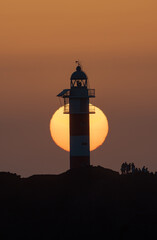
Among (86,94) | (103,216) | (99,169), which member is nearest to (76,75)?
(86,94)

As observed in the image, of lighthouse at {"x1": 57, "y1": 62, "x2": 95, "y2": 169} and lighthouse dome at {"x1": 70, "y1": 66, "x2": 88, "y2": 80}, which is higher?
lighthouse dome at {"x1": 70, "y1": 66, "x2": 88, "y2": 80}

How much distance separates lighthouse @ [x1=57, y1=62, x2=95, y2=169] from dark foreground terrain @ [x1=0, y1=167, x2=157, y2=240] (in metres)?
5.81

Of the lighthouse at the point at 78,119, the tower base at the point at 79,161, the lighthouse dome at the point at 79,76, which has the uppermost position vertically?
the lighthouse dome at the point at 79,76

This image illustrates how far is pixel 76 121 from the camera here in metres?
116

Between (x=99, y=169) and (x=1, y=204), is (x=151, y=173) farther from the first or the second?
(x=1, y=204)

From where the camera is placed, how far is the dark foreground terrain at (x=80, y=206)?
98938 millimetres

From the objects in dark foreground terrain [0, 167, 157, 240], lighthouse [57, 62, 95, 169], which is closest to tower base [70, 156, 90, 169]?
lighthouse [57, 62, 95, 169]

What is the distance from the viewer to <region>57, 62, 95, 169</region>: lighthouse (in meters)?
116

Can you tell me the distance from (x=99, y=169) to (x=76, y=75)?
40.5 ft

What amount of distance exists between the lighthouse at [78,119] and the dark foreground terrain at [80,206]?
5.81 m

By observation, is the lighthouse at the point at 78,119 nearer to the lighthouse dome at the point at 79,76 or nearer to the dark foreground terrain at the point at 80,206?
the lighthouse dome at the point at 79,76

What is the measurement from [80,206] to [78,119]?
15.9m

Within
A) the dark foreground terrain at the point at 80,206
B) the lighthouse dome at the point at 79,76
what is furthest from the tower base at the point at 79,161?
the lighthouse dome at the point at 79,76

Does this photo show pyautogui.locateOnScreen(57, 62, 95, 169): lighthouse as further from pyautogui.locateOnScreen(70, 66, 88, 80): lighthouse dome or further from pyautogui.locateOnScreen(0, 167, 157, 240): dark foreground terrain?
pyautogui.locateOnScreen(0, 167, 157, 240): dark foreground terrain
